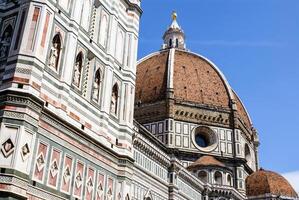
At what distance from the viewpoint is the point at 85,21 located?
1173cm

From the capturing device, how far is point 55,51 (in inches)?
404

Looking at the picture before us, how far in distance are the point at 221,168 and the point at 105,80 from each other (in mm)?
36757

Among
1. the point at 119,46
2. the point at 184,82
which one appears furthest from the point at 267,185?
the point at 119,46

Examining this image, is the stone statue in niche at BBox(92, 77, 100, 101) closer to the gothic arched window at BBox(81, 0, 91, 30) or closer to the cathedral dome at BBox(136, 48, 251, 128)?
the gothic arched window at BBox(81, 0, 91, 30)

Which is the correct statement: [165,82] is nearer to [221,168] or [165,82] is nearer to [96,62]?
[221,168]

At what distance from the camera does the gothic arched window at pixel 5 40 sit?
9586mm

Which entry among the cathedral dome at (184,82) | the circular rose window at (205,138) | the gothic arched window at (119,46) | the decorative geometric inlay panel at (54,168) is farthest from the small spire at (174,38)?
the decorative geometric inlay panel at (54,168)

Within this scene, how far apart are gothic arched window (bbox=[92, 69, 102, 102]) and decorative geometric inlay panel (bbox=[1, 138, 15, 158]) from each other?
361 cm

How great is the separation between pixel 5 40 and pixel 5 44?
0.46ft

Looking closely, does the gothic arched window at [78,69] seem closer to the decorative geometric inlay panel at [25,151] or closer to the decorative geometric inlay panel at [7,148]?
the decorative geometric inlay panel at [25,151]

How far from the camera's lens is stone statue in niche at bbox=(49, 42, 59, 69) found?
10031 millimetres

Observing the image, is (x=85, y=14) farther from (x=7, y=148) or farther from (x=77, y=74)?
(x=7, y=148)

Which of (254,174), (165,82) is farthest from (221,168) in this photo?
(165,82)

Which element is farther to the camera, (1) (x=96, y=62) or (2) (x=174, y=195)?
(2) (x=174, y=195)
